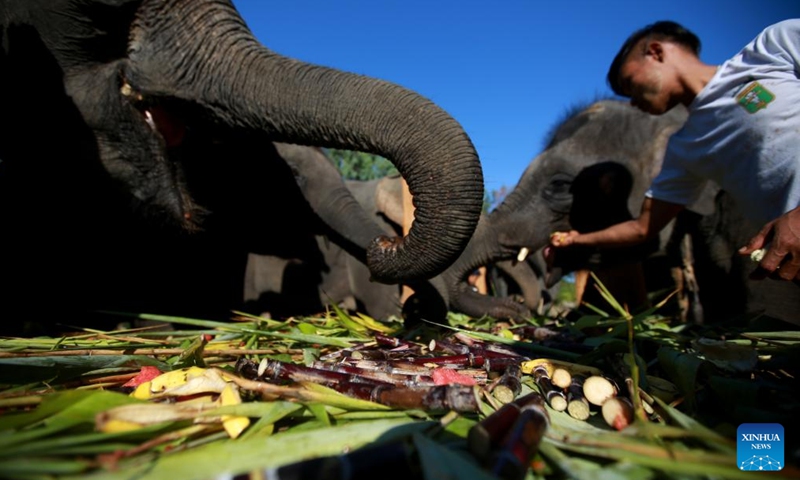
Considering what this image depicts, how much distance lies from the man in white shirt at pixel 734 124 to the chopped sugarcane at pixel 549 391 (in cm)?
93

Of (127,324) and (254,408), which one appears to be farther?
(127,324)

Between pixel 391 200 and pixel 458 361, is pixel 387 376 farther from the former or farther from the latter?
pixel 391 200

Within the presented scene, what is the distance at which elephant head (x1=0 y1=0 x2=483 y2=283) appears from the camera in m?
1.67

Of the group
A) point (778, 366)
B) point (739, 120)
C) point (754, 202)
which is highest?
point (739, 120)

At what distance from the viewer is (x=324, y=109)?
1.81 metres

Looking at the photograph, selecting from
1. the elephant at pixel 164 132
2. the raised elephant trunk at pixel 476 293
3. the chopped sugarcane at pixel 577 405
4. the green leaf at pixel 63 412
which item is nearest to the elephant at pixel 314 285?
the raised elephant trunk at pixel 476 293

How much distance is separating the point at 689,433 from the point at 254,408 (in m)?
0.82

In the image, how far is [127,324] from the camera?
8.46 feet

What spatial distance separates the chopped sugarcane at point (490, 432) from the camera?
772mm

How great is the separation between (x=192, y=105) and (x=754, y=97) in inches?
98.6

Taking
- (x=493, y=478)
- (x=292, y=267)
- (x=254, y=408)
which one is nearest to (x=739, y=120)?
(x=493, y=478)

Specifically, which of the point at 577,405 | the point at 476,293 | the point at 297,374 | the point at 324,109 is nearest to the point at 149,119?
the point at 324,109

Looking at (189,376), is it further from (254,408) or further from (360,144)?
(360,144)

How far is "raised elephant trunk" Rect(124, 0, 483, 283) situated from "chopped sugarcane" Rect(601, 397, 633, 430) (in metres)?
0.78
